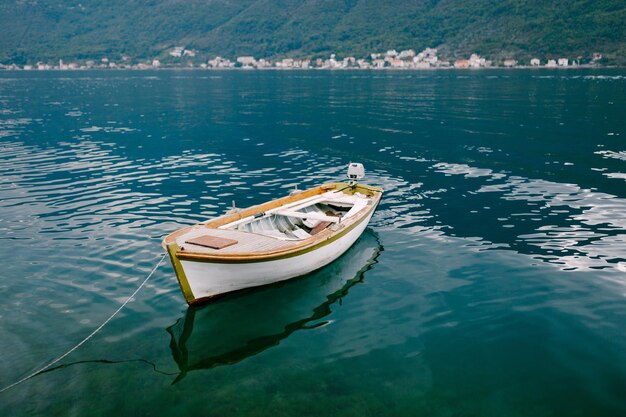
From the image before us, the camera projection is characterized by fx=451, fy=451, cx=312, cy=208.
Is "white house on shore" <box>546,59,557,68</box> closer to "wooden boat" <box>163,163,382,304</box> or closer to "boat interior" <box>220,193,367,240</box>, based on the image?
"boat interior" <box>220,193,367,240</box>

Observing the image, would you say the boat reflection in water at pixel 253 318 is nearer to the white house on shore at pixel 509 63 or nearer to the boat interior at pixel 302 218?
the boat interior at pixel 302 218

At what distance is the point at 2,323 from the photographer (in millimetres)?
13617

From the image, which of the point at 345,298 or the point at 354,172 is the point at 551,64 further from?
the point at 345,298

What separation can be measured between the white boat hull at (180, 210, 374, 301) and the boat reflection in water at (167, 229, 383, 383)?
0.46 metres

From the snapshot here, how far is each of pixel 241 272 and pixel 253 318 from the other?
150 centimetres

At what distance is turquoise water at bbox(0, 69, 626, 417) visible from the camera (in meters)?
10.9

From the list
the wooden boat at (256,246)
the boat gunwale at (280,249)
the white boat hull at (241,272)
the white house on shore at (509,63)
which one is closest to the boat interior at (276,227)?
the wooden boat at (256,246)

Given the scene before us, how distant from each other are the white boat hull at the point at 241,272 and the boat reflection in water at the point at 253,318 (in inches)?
18.3

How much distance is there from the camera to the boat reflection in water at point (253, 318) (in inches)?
497

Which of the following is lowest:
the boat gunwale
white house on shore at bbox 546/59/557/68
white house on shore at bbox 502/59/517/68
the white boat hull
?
the white boat hull

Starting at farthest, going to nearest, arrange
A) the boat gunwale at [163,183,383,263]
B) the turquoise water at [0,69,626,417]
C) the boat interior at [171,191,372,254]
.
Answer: the boat interior at [171,191,372,254], the boat gunwale at [163,183,383,263], the turquoise water at [0,69,626,417]

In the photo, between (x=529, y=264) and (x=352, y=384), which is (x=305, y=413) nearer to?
(x=352, y=384)

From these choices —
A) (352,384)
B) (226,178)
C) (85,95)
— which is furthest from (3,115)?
(352,384)

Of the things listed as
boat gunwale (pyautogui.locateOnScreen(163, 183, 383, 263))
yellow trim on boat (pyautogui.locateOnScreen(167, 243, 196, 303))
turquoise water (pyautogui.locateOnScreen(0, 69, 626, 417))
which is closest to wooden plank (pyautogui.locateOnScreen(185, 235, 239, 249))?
boat gunwale (pyautogui.locateOnScreen(163, 183, 383, 263))
